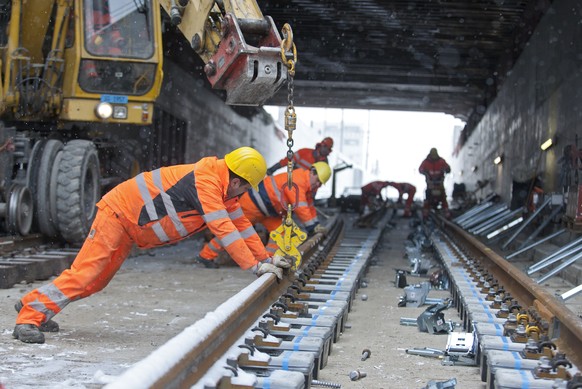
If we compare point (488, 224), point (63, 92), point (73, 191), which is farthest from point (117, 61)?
point (488, 224)

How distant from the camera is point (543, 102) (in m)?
14.7

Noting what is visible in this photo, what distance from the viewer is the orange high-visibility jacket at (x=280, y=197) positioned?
9.18m

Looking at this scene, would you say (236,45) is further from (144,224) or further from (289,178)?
(144,224)

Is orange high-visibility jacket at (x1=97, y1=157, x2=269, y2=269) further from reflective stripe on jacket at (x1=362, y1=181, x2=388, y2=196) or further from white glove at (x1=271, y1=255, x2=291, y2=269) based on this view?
reflective stripe on jacket at (x1=362, y1=181, x2=388, y2=196)

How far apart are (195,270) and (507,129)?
12.2 meters

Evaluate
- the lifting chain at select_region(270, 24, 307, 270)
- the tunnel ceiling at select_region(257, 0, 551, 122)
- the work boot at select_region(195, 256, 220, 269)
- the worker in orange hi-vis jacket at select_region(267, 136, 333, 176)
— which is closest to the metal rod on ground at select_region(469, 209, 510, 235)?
the worker in orange hi-vis jacket at select_region(267, 136, 333, 176)

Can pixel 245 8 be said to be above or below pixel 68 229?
above

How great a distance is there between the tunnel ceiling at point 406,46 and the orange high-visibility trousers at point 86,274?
1144 cm

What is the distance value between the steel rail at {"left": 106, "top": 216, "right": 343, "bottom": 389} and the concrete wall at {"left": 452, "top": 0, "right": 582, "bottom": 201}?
24.5 feet

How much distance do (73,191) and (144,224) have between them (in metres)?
4.22

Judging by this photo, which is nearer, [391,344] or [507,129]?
[391,344]

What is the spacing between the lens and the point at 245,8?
720 cm

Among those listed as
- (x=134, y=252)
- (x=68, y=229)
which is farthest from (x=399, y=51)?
(x=68, y=229)

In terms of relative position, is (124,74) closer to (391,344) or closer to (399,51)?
(391,344)
